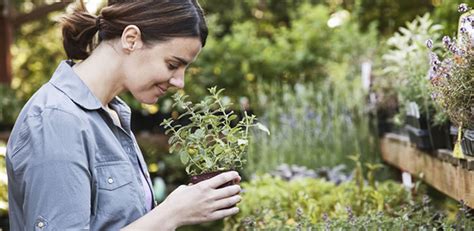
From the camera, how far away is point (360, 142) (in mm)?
5129

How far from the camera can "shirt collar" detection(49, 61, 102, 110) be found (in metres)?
1.78

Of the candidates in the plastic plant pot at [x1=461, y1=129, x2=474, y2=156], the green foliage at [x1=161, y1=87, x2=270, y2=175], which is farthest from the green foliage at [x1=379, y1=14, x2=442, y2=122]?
the green foliage at [x1=161, y1=87, x2=270, y2=175]

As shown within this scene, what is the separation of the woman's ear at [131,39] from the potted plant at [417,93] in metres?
1.46

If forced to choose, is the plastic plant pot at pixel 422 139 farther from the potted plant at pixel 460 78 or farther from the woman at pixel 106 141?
the woman at pixel 106 141

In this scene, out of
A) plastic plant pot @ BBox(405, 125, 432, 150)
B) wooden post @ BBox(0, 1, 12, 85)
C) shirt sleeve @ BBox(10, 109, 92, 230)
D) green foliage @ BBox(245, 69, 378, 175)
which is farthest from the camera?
wooden post @ BBox(0, 1, 12, 85)

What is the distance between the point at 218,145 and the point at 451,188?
45.7 inches

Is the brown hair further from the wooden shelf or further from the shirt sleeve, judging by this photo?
the wooden shelf

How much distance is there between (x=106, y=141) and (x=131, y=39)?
0.78 feet

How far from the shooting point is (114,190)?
5.74ft

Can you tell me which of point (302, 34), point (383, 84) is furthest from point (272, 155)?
point (302, 34)

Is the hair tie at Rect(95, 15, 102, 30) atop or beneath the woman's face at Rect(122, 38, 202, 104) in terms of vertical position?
atop

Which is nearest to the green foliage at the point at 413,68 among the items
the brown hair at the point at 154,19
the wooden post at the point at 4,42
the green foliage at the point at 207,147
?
the green foliage at the point at 207,147

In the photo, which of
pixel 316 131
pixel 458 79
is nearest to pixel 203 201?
pixel 458 79

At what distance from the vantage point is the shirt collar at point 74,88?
178cm
